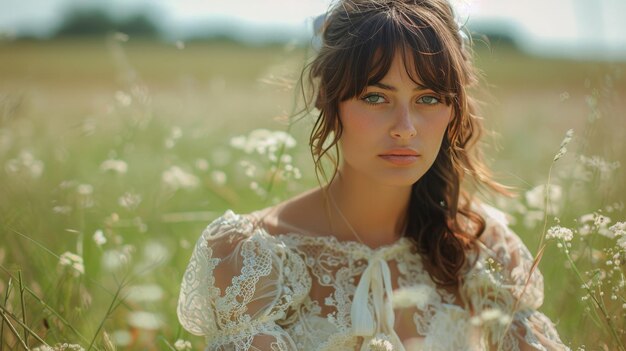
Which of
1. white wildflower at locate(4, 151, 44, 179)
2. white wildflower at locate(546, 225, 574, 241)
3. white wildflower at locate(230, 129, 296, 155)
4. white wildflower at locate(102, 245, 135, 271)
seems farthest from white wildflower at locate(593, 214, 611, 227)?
white wildflower at locate(4, 151, 44, 179)

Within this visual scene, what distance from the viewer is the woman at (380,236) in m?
2.54

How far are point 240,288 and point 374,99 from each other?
34.0 inches

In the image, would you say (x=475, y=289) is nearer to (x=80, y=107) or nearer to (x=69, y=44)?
(x=80, y=107)

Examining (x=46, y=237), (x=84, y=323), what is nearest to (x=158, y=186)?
(x=46, y=237)

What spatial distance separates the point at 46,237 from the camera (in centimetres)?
337

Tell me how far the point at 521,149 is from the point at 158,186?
3.46 meters

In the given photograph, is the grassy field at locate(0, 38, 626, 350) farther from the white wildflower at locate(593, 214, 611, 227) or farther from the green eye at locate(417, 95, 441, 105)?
the green eye at locate(417, 95, 441, 105)

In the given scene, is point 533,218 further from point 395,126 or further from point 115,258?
point 115,258

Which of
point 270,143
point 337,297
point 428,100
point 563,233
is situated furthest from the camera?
point 270,143

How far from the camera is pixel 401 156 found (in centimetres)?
255

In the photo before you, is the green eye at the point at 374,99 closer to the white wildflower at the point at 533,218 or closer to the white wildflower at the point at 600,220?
the white wildflower at the point at 600,220

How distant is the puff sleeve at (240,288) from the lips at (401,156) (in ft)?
1.80

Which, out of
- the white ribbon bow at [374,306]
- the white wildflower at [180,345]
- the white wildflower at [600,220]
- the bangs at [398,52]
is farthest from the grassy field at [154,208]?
the white ribbon bow at [374,306]

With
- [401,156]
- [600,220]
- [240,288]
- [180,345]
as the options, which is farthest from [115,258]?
[600,220]
